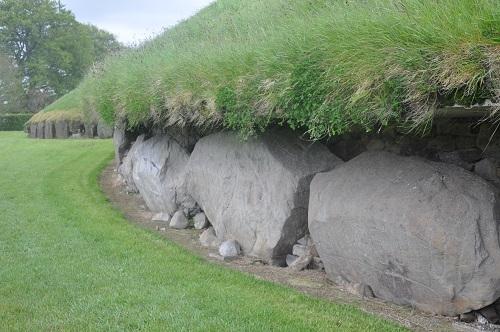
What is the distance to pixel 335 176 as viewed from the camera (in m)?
5.98

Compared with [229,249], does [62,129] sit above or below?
above

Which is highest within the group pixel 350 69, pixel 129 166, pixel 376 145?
pixel 350 69

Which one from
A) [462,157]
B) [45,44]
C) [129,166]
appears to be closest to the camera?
[462,157]

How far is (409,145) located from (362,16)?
1.69 metres

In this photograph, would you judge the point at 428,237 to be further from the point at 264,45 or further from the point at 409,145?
the point at 264,45

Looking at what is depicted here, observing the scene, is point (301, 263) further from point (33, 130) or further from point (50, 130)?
point (33, 130)

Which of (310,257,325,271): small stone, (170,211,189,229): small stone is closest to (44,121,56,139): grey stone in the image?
(170,211,189,229): small stone

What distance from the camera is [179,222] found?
8789 millimetres

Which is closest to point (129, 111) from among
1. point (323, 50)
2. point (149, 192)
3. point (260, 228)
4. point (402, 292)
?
point (149, 192)

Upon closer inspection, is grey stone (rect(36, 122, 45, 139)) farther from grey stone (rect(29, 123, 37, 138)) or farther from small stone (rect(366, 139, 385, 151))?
small stone (rect(366, 139, 385, 151))

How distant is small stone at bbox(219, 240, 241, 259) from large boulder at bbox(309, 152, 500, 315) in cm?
143

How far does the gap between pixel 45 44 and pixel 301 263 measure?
189 ft

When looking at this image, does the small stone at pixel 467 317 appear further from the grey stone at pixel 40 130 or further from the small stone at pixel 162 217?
the grey stone at pixel 40 130

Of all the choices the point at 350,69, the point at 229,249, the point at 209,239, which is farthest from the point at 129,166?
the point at 350,69
